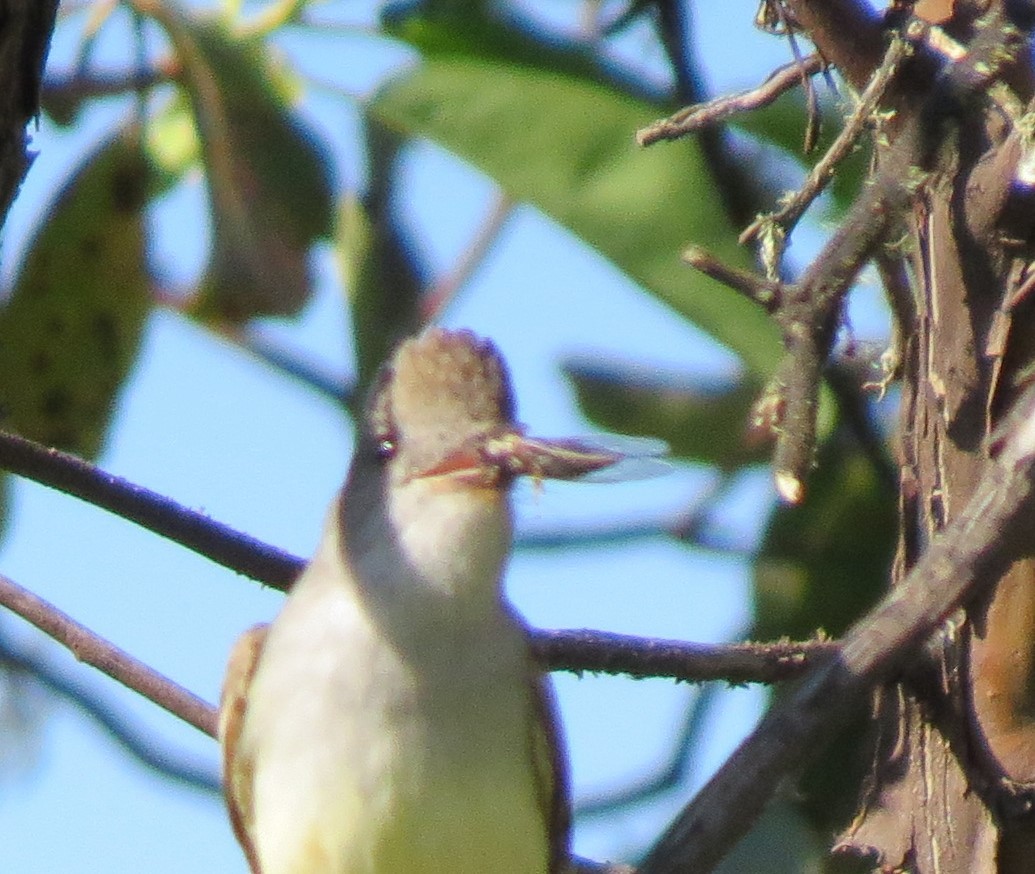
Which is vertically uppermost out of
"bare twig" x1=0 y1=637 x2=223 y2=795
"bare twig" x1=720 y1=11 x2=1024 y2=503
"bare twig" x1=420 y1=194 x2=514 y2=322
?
"bare twig" x1=720 y1=11 x2=1024 y2=503

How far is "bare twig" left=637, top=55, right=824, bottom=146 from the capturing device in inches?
93.8

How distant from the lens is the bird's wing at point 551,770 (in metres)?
3.08

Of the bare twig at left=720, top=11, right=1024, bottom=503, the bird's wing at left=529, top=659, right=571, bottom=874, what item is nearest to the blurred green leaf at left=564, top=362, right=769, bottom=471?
the bird's wing at left=529, top=659, right=571, bottom=874

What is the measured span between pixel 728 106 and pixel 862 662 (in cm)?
86

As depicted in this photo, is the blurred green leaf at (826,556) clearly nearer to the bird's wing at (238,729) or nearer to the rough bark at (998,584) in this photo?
the bird's wing at (238,729)

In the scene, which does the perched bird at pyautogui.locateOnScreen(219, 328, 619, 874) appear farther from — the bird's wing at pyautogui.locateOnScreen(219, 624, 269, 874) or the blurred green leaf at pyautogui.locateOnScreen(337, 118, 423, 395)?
the blurred green leaf at pyautogui.locateOnScreen(337, 118, 423, 395)

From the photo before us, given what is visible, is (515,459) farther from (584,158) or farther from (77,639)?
(584,158)

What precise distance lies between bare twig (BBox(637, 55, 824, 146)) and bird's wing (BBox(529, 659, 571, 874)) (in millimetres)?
983

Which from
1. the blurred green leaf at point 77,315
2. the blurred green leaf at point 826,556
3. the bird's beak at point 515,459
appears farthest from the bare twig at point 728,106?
the blurred green leaf at point 77,315

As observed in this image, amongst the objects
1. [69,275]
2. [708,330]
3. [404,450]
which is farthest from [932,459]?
[69,275]

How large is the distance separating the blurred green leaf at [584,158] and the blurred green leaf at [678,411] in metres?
0.68

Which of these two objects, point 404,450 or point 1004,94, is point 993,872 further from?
point 404,450

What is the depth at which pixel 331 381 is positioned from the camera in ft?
15.1

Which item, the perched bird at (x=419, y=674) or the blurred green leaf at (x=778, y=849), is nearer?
the perched bird at (x=419, y=674)
